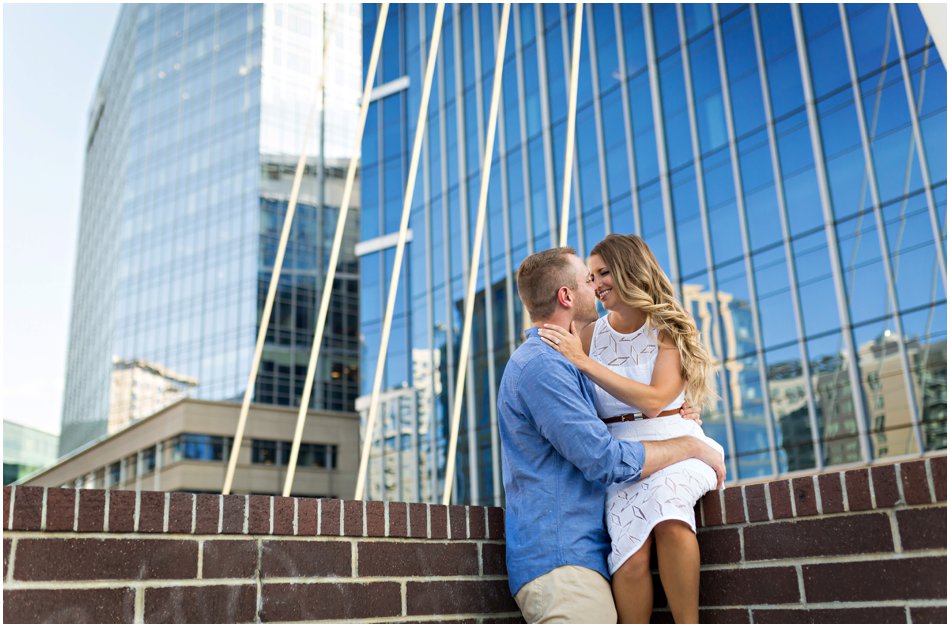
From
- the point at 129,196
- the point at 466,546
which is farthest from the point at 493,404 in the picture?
the point at 129,196

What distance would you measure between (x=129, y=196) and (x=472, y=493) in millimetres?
43536

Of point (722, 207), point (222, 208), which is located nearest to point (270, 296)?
point (722, 207)

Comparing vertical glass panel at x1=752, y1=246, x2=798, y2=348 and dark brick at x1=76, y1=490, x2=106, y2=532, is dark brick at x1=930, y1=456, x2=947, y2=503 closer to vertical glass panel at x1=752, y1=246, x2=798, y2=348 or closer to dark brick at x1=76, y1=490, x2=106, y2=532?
dark brick at x1=76, y1=490, x2=106, y2=532

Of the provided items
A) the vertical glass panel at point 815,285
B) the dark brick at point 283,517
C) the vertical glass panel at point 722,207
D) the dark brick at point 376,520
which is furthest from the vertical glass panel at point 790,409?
the dark brick at point 283,517

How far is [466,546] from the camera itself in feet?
10.4

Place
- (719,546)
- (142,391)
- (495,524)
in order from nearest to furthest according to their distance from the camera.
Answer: (719,546) → (495,524) → (142,391)

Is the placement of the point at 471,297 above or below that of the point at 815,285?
below

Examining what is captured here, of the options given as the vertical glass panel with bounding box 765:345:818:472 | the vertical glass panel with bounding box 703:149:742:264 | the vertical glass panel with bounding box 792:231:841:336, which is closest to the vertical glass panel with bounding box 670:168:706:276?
the vertical glass panel with bounding box 703:149:742:264

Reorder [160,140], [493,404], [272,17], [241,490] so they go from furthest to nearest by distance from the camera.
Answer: [160,140] → [272,17] → [241,490] → [493,404]

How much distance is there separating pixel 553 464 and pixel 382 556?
0.61 metres

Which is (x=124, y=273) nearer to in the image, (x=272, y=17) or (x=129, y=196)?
(x=129, y=196)

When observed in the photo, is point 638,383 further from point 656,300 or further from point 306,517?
point 306,517

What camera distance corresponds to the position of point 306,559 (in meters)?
2.80

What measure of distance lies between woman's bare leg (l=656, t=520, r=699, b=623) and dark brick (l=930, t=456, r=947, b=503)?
715mm
